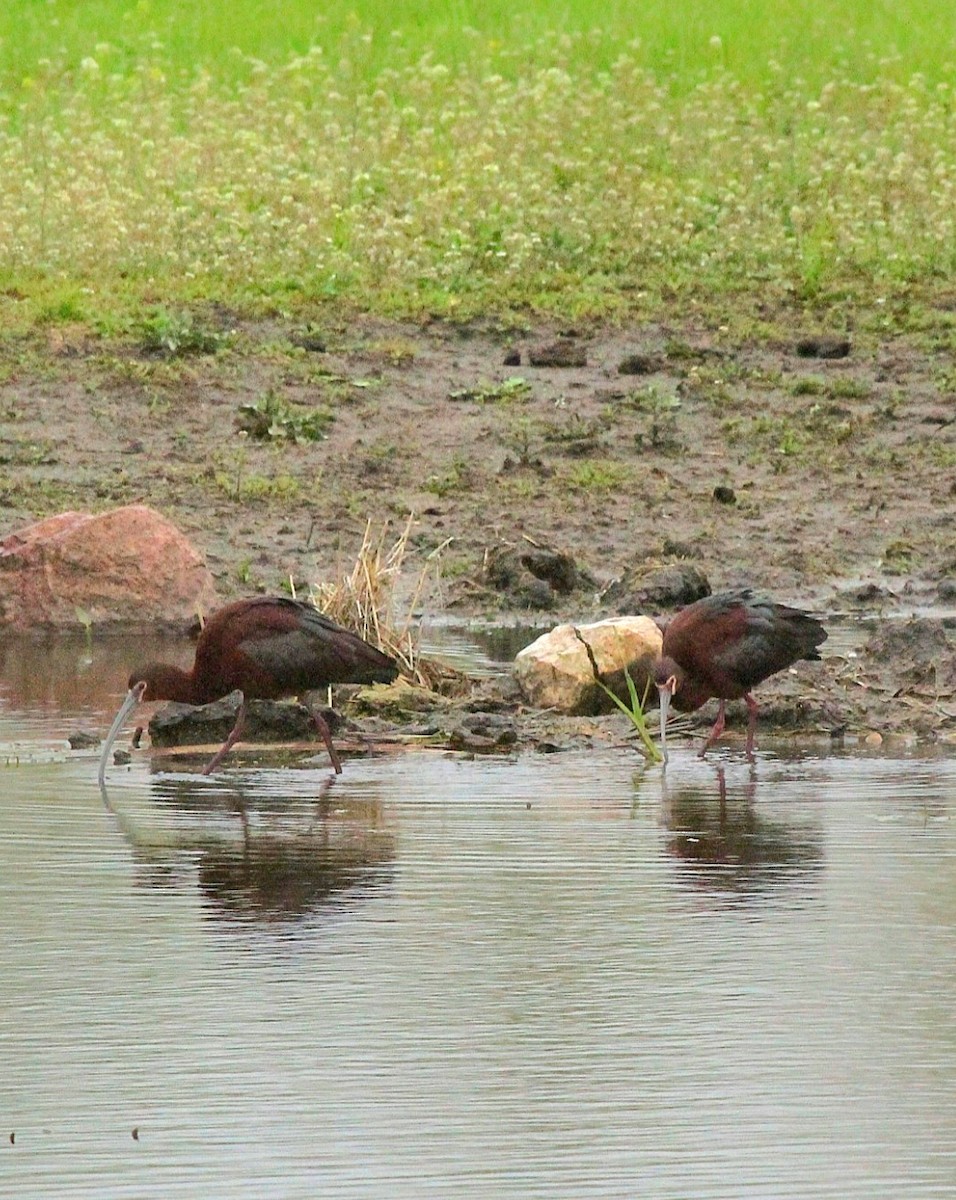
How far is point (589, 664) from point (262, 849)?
8.81 feet

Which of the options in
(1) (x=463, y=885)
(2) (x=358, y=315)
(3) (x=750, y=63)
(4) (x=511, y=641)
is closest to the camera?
(1) (x=463, y=885)

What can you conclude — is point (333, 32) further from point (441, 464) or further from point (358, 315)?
point (441, 464)

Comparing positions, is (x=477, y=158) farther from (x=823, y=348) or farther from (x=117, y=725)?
(x=117, y=725)

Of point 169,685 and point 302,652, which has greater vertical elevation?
point 302,652

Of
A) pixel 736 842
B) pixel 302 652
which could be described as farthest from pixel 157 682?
pixel 736 842

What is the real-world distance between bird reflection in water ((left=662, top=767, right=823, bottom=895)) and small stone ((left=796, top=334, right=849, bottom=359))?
8674 mm

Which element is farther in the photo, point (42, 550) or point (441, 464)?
point (441, 464)

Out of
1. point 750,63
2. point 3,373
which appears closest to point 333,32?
point 750,63

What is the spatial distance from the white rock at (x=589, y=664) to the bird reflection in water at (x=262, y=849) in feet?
5.05

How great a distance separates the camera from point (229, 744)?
9547 millimetres

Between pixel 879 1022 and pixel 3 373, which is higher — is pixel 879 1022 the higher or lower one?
the lower one

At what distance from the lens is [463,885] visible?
7.53 meters

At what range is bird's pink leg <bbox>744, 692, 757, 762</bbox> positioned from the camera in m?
9.93

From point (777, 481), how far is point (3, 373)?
4550 millimetres
